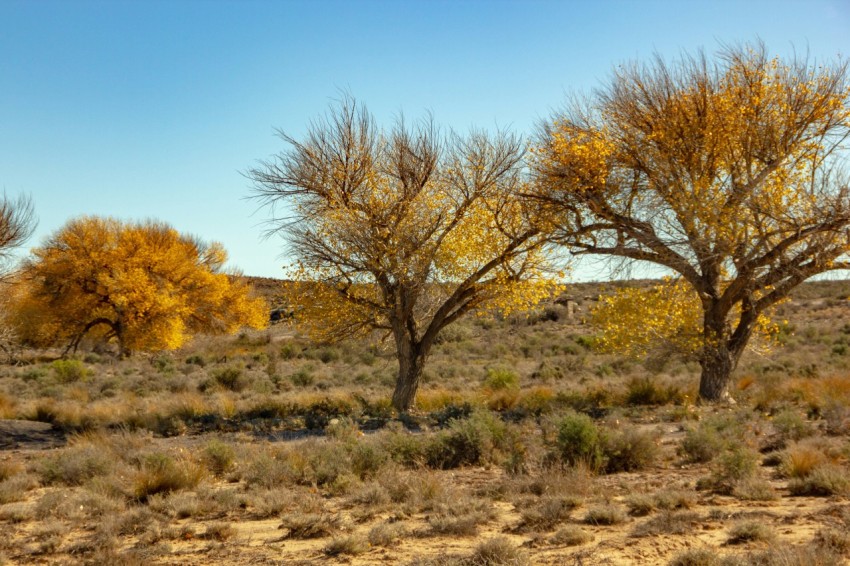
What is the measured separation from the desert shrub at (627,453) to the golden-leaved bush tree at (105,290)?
30436 millimetres

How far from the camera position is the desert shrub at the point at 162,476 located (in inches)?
345

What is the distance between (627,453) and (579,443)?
810 millimetres

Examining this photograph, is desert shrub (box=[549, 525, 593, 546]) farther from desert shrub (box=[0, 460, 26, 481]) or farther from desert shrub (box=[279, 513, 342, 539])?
desert shrub (box=[0, 460, 26, 481])

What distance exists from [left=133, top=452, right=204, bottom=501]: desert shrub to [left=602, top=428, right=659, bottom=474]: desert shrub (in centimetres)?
567

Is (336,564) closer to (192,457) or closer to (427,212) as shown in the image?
(192,457)

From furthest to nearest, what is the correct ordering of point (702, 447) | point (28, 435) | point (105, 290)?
point (105, 290) → point (28, 435) → point (702, 447)

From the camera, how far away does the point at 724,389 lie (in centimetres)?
1620

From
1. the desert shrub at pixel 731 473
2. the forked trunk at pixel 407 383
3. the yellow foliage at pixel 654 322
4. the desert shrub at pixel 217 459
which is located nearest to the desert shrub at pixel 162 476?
the desert shrub at pixel 217 459

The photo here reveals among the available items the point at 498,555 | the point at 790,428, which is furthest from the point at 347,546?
the point at 790,428

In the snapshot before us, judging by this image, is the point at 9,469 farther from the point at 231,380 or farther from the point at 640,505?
the point at 231,380

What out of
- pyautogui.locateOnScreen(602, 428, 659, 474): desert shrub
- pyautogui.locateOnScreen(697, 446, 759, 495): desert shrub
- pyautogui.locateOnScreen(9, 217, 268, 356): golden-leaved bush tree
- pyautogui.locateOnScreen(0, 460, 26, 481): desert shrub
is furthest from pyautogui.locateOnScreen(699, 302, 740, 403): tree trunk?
pyautogui.locateOnScreen(9, 217, 268, 356): golden-leaved bush tree

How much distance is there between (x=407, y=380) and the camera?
58.4 ft

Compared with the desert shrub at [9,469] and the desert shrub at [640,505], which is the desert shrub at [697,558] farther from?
the desert shrub at [9,469]

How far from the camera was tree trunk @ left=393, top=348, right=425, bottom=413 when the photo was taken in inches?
699
